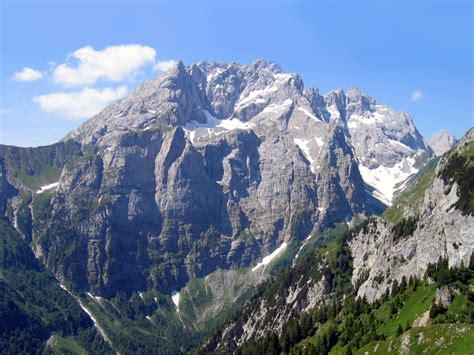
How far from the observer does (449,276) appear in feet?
379

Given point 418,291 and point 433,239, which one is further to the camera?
point 433,239

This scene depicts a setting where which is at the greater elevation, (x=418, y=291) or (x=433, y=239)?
(x=433, y=239)

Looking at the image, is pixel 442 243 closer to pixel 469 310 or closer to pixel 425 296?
pixel 425 296

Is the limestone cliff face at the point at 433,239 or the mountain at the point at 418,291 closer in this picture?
the mountain at the point at 418,291

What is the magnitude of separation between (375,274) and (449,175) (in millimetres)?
37846

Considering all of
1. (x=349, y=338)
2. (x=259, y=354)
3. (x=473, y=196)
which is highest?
(x=473, y=196)

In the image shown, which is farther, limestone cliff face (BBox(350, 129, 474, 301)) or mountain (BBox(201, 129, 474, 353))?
limestone cliff face (BBox(350, 129, 474, 301))

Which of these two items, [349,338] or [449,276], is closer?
[449,276]

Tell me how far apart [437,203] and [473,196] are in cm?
2124

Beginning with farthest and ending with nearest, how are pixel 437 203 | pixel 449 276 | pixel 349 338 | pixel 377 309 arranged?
pixel 437 203
pixel 377 309
pixel 349 338
pixel 449 276

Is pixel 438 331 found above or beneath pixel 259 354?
above

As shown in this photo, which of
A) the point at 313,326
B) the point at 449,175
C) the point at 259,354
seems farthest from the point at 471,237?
the point at 259,354

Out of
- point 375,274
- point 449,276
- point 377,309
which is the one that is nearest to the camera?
point 449,276

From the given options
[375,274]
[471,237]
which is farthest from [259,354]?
[471,237]
